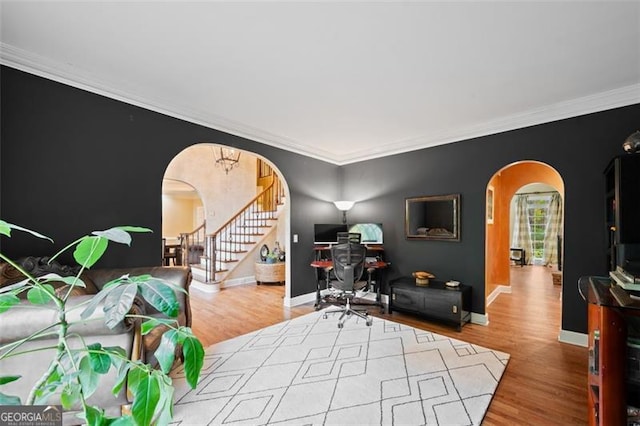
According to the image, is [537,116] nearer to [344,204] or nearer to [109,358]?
[344,204]

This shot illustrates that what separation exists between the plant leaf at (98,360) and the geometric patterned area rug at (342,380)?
1.60 metres

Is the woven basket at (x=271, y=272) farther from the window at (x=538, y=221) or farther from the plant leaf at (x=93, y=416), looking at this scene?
the window at (x=538, y=221)

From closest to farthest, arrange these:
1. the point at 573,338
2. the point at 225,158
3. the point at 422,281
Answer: the point at 573,338 → the point at 422,281 → the point at 225,158

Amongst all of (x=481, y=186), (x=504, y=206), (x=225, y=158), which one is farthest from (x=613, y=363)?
(x=225, y=158)

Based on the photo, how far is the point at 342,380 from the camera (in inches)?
95.7

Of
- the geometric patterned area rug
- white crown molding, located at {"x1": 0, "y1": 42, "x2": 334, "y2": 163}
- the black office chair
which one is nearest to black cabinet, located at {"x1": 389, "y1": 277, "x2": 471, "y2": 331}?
the geometric patterned area rug

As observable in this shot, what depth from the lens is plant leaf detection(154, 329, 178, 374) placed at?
625 mm

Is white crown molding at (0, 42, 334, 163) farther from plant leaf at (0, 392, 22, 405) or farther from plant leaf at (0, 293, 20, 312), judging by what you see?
plant leaf at (0, 392, 22, 405)

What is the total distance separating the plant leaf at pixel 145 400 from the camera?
1.92ft

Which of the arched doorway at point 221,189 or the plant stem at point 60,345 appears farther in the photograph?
the arched doorway at point 221,189

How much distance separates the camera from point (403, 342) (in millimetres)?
3176

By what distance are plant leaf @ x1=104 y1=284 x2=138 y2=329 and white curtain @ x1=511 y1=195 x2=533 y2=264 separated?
38.2 ft

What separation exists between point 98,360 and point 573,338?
4.28 metres

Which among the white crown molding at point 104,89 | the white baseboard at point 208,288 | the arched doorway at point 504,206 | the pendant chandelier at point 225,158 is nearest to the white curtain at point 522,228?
the arched doorway at point 504,206
